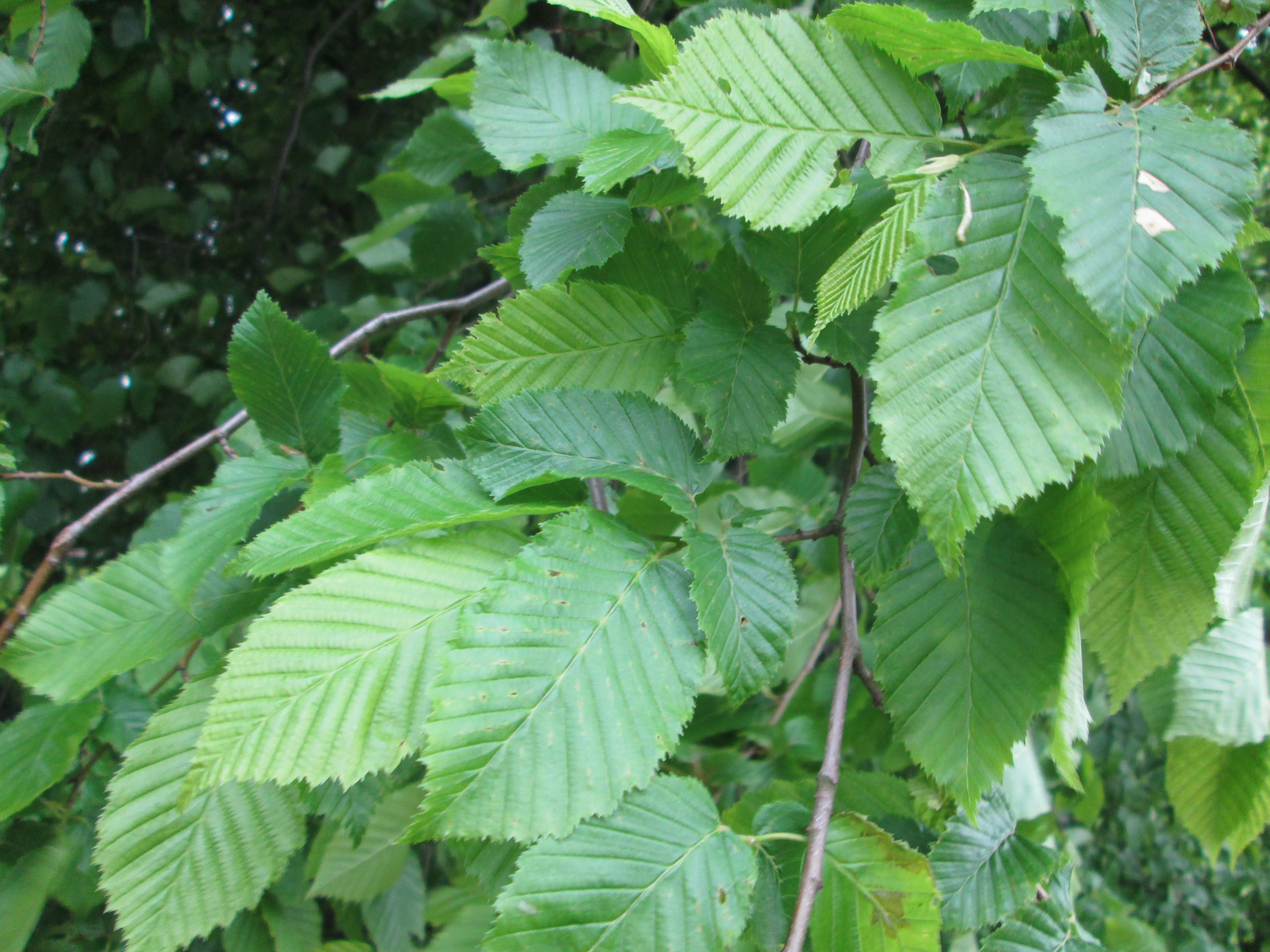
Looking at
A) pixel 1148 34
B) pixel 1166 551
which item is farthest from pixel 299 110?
pixel 1166 551

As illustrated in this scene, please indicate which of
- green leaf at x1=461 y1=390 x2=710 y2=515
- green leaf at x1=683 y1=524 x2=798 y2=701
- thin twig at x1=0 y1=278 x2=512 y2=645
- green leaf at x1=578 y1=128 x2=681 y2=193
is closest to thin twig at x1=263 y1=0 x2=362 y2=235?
thin twig at x1=0 y1=278 x2=512 y2=645

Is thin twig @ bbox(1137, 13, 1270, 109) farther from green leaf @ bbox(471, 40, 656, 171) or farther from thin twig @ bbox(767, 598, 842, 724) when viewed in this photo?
thin twig @ bbox(767, 598, 842, 724)

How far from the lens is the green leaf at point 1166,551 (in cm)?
43

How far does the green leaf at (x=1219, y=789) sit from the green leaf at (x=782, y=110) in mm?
541

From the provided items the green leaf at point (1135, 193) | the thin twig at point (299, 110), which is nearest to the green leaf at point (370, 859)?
the green leaf at point (1135, 193)

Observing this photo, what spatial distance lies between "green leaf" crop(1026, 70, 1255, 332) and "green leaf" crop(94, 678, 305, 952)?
0.56 m

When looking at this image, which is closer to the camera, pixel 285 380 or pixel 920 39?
pixel 920 39

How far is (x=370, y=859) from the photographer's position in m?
0.93

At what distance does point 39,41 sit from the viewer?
863mm

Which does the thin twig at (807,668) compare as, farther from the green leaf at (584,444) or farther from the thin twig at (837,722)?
the green leaf at (584,444)

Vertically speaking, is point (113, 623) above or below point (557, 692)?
above

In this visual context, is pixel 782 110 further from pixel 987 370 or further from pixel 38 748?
pixel 38 748

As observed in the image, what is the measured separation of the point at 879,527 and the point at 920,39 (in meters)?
0.27

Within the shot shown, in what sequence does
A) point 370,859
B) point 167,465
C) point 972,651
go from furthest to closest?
1. point 370,859
2. point 167,465
3. point 972,651
